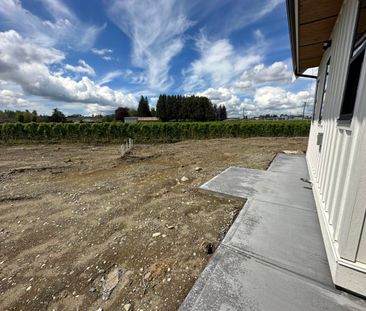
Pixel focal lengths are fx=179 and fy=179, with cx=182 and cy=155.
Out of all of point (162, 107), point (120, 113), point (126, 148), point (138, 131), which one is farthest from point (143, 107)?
point (126, 148)

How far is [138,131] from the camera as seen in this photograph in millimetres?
15727

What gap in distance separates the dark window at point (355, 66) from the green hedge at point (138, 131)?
46.6 feet

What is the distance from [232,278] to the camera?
1.39m

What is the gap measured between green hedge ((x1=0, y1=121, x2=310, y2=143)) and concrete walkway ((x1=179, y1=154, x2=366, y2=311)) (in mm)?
13628

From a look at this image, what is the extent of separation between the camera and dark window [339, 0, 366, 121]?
58.3 inches

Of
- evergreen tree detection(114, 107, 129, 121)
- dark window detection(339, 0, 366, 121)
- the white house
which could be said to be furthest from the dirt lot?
evergreen tree detection(114, 107, 129, 121)

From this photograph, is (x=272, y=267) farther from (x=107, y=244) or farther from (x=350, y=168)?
(x=107, y=244)

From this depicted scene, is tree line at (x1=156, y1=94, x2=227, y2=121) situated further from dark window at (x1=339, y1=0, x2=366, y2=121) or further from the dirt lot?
dark window at (x1=339, y1=0, x2=366, y2=121)

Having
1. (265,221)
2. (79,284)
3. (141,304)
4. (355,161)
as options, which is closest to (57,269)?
(79,284)

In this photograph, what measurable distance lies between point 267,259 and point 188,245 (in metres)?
0.78

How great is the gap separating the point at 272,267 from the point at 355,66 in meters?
1.91

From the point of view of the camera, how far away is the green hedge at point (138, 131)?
14844 mm

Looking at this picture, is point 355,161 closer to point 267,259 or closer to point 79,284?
point 267,259

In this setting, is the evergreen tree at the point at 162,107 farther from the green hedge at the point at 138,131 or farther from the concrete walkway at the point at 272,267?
the concrete walkway at the point at 272,267
